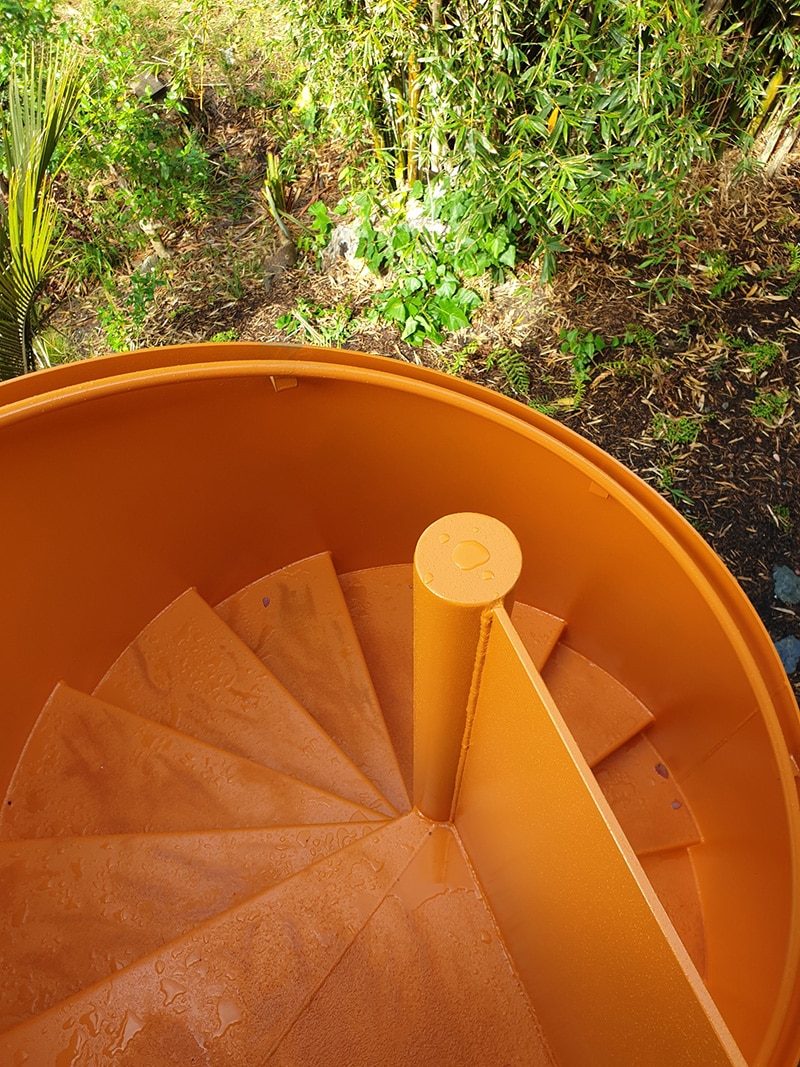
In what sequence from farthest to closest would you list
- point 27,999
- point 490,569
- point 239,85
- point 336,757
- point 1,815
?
point 239,85, point 336,757, point 1,815, point 27,999, point 490,569

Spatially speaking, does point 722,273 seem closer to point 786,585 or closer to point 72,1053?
point 786,585

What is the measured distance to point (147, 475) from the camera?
2.32 meters

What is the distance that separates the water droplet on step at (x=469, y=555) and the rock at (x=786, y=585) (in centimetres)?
230

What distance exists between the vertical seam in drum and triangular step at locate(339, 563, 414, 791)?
2.85 ft

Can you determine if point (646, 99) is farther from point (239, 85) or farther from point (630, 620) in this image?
point (239, 85)

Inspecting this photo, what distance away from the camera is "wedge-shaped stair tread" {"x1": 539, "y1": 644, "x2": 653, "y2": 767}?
2.65m

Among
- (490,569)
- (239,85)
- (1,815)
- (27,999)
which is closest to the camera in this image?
(490,569)

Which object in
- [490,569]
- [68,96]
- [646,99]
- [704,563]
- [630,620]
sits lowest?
[630,620]

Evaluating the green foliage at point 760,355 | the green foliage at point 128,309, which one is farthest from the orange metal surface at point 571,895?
the green foliage at point 128,309

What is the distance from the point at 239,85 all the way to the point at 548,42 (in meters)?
2.72

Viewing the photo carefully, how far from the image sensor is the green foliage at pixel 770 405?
3.22 metres

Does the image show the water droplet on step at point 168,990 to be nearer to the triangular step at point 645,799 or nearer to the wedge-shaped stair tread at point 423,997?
the wedge-shaped stair tread at point 423,997

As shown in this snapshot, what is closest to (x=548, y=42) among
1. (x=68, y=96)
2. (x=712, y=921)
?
(x=68, y=96)

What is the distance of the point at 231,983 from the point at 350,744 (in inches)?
35.3
